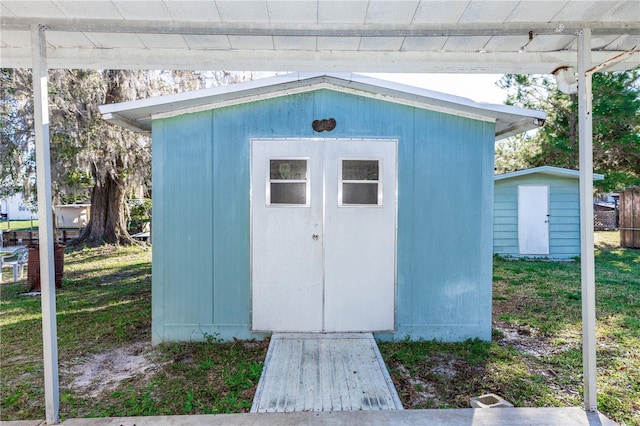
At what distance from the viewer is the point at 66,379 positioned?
354 centimetres

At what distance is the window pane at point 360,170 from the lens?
168 inches

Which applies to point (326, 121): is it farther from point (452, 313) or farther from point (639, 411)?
point (639, 411)

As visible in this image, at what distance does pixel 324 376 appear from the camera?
329 cm

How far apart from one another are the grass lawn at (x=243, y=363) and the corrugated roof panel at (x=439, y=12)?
103 inches

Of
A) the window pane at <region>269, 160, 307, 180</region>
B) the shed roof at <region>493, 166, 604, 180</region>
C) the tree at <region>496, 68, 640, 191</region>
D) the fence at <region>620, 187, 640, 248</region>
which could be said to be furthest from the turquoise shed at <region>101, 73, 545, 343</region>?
the fence at <region>620, 187, 640, 248</region>

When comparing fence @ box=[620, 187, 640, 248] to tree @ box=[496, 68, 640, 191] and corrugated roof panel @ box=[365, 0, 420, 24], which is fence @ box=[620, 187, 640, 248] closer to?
tree @ box=[496, 68, 640, 191]

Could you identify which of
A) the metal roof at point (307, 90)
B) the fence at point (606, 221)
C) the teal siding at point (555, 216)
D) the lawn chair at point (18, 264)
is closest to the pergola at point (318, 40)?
the metal roof at point (307, 90)

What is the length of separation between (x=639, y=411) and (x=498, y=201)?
7.79m

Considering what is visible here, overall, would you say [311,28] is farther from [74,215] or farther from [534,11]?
[74,215]

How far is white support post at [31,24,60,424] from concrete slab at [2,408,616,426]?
289 mm

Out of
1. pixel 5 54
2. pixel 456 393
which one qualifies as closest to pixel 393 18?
pixel 5 54

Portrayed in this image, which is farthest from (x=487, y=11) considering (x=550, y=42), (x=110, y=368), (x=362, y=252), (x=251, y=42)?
(x=110, y=368)

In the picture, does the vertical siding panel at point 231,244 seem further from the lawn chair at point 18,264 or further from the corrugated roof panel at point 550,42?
the lawn chair at point 18,264

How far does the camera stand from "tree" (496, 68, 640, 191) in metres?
10.4
